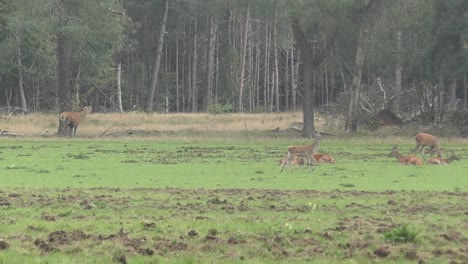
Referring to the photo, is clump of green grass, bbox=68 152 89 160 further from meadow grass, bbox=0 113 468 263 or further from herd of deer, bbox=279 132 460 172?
herd of deer, bbox=279 132 460 172

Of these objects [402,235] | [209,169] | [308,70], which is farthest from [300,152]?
[308,70]

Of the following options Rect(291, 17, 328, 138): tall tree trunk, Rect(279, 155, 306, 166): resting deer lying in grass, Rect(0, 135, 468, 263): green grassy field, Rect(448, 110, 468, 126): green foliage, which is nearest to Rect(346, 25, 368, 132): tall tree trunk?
Rect(291, 17, 328, 138): tall tree trunk

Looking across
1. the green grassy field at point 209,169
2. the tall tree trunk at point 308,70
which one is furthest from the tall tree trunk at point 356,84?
the green grassy field at point 209,169

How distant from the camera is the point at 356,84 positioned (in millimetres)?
43469

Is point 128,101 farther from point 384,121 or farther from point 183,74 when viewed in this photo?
point 384,121

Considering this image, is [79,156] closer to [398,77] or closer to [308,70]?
[308,70]

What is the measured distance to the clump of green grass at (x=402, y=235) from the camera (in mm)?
10859

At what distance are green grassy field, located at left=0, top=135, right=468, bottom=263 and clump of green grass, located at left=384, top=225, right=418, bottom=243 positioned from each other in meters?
0.02

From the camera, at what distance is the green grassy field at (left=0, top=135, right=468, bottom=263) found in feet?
33.8

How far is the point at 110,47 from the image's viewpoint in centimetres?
5056

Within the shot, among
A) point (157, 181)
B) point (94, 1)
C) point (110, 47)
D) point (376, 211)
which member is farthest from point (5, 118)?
point (376, 211)

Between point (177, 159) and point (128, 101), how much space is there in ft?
210

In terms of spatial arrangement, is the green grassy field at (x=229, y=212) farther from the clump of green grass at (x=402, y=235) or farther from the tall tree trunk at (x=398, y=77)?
the tall tree trunk at (x=398, y=77)

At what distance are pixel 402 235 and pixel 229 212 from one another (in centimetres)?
402
